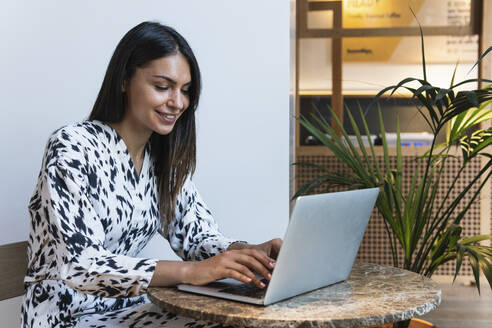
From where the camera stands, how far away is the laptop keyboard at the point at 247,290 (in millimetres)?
1045

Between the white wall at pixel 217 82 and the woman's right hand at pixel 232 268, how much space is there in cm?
93

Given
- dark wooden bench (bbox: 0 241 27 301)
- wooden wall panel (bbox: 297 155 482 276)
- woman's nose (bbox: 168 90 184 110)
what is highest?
woman's nose (bbox: 168 90 184 110)

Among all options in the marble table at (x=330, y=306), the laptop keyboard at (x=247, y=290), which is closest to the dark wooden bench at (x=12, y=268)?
the marble table at (x=330, y=306)

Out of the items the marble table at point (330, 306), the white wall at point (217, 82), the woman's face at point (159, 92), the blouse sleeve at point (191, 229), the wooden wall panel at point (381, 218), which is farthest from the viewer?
the wooden wall panel at point (381, 218)

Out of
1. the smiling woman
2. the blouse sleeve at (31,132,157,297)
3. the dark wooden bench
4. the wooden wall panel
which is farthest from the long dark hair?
the wooden wall panel

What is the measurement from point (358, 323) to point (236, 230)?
1300 millimetres

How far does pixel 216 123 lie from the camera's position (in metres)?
2.16

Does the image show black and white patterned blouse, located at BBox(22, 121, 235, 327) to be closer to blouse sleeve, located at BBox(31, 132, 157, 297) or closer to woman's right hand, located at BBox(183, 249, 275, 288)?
blouse sleeve, located at BBox(31, 132, 157, 297)

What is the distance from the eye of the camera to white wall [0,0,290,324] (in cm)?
188

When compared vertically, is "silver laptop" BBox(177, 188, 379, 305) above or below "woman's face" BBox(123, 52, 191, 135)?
below

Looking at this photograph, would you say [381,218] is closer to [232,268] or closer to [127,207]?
[127,207]

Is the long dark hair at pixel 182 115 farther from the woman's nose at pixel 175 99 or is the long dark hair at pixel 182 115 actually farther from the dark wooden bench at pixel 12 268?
the dark wooden bench at pixel 12 268

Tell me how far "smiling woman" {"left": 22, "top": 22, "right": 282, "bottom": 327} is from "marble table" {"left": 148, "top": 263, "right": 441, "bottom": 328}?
0.09 m

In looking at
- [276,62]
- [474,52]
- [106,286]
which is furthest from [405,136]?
[106,286]
